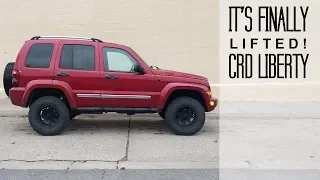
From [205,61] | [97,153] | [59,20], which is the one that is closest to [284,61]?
[205,61]

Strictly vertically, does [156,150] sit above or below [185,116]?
below

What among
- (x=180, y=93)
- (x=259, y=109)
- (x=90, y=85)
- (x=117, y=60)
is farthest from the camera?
(x=259, y=109)

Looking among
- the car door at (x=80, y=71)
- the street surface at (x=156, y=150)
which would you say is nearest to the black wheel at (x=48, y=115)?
the street surface at (x=156, y=150)

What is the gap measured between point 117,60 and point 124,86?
57cm

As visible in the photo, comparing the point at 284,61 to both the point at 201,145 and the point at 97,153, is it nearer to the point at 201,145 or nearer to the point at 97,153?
the point at 201,145

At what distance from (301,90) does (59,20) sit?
8391 mm

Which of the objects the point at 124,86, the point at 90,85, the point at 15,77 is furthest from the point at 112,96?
the point at 15,77

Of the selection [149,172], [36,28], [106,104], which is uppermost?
[36,28]

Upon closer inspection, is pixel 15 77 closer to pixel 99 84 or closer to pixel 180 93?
pixel 99 84

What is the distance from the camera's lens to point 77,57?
845 cm

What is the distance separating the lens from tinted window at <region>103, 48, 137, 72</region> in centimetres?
848

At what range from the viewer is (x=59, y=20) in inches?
553

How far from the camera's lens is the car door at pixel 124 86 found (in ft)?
27.4

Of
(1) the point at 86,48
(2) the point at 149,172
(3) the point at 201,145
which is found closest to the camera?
(2) the point at 149,172
